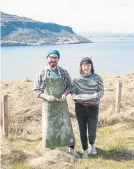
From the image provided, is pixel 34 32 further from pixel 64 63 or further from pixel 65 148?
pixel 65 148

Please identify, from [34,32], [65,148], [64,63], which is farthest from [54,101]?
[34,32]

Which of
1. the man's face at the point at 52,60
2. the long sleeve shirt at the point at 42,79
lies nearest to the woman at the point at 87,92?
the long sleeve shirt at the point at 42,79

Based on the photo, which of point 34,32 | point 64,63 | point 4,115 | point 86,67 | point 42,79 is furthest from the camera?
point 34,32

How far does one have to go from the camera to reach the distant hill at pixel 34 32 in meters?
82.6

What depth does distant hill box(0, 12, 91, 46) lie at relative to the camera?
3250 inches

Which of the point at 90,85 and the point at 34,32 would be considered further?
the point at 34,32

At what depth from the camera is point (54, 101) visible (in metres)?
5.31

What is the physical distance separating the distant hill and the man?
68555 mm

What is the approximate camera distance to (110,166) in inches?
208

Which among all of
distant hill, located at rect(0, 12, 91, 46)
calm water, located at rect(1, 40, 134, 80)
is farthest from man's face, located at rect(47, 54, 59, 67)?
distant hill, located at rect(0, 12, 91, 46)

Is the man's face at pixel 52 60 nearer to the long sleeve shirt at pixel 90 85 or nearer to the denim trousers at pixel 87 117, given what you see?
the long sleeve shirt at pixel 90 85

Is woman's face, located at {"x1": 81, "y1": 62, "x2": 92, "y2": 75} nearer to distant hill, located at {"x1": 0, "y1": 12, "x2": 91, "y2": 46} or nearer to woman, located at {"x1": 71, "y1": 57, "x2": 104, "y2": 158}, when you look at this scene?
woman, located at {"x1": 71, "y1": 57, "x2": 104, "y2": 158}

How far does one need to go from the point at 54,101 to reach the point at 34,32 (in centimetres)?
9070

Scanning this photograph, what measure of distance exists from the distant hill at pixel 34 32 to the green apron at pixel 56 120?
6855cm
